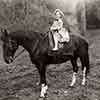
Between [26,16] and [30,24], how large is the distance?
33 centimetres

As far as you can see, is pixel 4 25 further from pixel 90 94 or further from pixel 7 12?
pixel 90 94

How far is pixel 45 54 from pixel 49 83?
4.40 ft

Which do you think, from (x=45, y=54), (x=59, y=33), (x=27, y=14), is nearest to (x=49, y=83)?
(x=45, y=54)

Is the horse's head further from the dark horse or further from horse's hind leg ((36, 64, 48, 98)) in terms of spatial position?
horse's hind leg ((36, 64, 48, 98))

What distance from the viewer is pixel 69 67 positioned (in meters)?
8.17

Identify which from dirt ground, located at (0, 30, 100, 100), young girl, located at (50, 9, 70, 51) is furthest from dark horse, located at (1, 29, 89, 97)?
dirt ground, located at (0, 30, 100, 100)

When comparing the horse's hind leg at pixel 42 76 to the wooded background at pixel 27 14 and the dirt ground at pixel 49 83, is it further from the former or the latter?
the wooded background at pixel 27 14

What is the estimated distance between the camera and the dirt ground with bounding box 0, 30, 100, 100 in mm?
5922

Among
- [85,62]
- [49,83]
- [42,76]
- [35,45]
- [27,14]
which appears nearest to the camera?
[35,45]

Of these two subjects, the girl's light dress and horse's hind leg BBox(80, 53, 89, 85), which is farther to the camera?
horse's hind leg BBox(80, 53, 89, 85)

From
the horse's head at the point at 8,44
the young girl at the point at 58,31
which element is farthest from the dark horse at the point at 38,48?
the young girl at the point at 58,31

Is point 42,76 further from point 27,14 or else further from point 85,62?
point 27,14

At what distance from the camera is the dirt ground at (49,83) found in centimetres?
592

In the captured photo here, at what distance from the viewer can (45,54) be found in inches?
225
